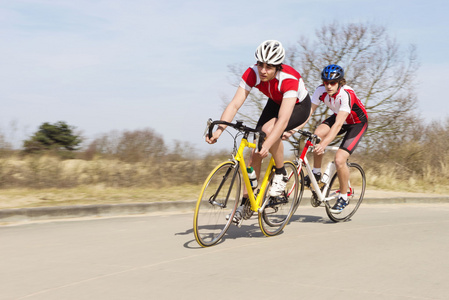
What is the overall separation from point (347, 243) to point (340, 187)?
6.19 ft

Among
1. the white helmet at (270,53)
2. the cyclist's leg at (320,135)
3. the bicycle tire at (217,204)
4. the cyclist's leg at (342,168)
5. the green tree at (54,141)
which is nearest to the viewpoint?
the bicycle tire at (217,204)

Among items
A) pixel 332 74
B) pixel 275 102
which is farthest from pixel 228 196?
pixel 332 74

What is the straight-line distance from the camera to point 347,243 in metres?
6.74

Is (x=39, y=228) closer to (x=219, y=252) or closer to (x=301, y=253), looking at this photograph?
(x=219, y=252)

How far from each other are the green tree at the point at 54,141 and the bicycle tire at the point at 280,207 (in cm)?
826

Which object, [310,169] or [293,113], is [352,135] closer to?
[310,169]

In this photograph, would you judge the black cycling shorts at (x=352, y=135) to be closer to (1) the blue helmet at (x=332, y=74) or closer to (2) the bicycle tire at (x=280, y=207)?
(1) the blue helmet at (x=332, y=74)

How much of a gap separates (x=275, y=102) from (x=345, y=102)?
152cm

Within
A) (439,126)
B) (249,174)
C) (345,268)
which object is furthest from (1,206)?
(439,126)

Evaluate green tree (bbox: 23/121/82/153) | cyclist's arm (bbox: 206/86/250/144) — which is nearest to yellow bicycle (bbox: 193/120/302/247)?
cyclist's arm (bbox: 206/86/250/144)

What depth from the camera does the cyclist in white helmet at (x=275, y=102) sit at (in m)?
6.21

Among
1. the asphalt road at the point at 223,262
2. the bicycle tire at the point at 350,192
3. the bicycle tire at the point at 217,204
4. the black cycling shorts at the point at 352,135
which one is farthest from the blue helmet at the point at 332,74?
the bicycle tire at the point at 217,204

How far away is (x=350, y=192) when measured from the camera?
Result: 8781 millimetres

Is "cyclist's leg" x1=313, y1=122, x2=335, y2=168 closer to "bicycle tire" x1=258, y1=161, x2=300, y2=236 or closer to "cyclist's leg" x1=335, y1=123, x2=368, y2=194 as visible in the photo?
"cyclist's leg" x1=335, y1=123, x2=368, y2=194
